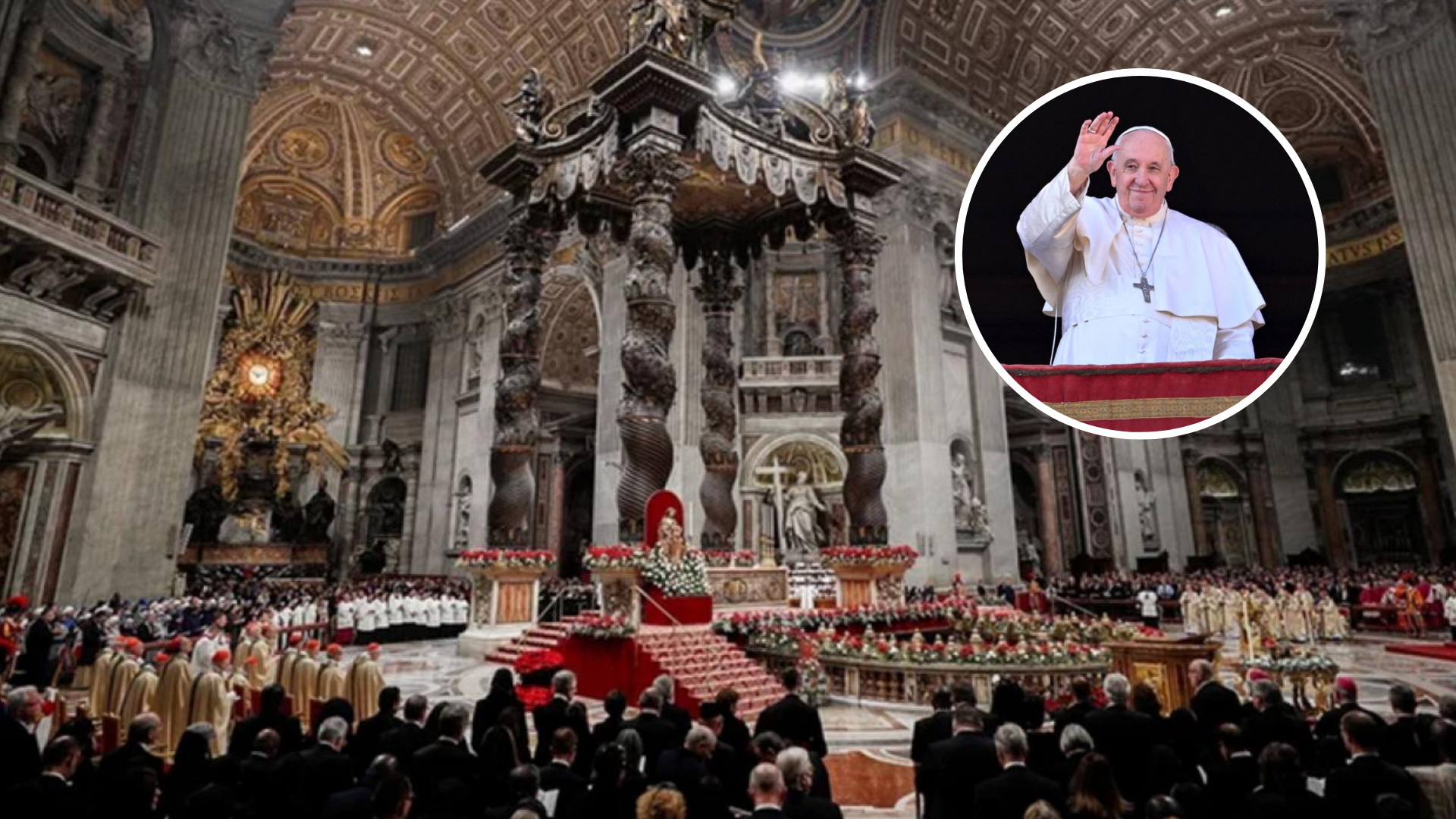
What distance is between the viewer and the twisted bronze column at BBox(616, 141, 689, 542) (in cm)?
835

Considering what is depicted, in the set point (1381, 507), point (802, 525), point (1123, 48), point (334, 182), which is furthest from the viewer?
point (334, 182)

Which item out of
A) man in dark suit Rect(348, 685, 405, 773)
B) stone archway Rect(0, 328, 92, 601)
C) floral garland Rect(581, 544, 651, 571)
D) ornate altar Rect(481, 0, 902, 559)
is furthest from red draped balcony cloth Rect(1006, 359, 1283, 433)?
stone archway Rect(0, 328, 92, 601)

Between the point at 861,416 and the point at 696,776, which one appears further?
the point at 861,416

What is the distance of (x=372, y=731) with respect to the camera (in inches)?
142

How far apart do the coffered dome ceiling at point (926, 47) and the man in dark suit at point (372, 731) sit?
1874cm

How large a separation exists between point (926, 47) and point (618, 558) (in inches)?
673

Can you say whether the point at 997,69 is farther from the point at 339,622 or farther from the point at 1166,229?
the point at 339,622

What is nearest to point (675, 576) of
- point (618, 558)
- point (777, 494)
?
point (618, 558)

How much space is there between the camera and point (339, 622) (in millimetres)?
12930

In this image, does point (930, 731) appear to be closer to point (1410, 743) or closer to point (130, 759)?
point (1410, 743)

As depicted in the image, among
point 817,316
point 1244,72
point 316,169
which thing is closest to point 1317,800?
point 817,316

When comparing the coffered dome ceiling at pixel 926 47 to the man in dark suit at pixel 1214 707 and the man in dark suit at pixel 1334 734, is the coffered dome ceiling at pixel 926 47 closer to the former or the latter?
the man in dark suit at pixel 1214 707

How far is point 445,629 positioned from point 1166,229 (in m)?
14.0

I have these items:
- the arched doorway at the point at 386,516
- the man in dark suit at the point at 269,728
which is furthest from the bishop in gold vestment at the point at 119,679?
the arched doorway at the point at 386,516
